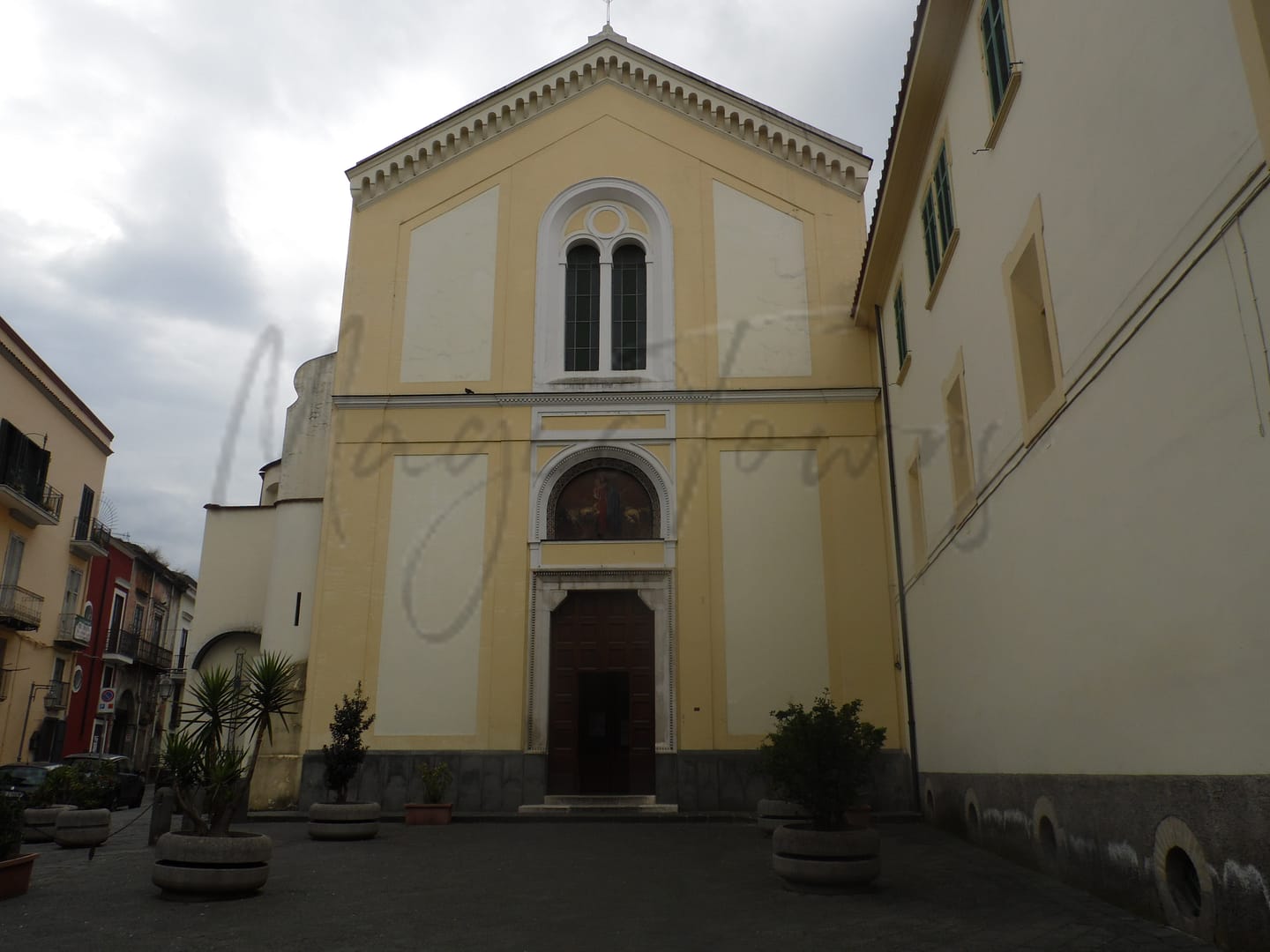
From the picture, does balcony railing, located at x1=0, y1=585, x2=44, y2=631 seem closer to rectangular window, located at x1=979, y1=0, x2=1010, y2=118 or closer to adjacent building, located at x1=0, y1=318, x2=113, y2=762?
adjacent building, located at x1=0, y1=318, x2=113, y2=762

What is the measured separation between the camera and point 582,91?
71.6ft

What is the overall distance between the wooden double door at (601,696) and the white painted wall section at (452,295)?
5166mm

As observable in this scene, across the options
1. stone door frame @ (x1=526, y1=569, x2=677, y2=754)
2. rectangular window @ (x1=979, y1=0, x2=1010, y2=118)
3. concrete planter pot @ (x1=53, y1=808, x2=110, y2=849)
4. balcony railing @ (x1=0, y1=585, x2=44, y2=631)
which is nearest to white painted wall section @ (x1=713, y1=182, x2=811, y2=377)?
stone door frame @ (x1=526, y1=569, x2=677, y2=754)

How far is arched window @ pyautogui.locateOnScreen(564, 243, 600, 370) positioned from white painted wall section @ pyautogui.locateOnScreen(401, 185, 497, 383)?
60.0 inches

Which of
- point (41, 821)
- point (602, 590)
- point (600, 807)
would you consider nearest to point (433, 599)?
point (602, 590)

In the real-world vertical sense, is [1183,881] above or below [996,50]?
below

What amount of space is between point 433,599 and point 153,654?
2830cm

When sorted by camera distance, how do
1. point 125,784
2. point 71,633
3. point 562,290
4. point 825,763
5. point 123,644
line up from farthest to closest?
point 123,644 → point 71,633 → point 125,784 → point 562,290 → point 825,763

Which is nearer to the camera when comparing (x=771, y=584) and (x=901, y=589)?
(x=901, y=589)

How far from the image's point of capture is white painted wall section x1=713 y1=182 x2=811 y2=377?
65.3 feet

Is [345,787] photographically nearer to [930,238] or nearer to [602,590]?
[602,590]

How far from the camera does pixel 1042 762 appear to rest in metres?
Result: 9.15

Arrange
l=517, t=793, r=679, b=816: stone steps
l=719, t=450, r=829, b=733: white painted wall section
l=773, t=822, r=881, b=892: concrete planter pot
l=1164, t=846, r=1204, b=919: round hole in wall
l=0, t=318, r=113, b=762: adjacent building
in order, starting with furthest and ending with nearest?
l=0, t=318, r=113, b=762: adjacent building, l=719, t=450, r=829, b=733: white painted wall section, l=517, t=793, r=679, b=816: stone steps, l=773, t=822, r=881, b=892: concrete planter pot, l=1164, t=846, r=1204, b=919: round hole in wall

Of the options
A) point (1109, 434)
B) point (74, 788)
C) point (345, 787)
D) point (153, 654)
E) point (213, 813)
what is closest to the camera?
point (1109, 434)
